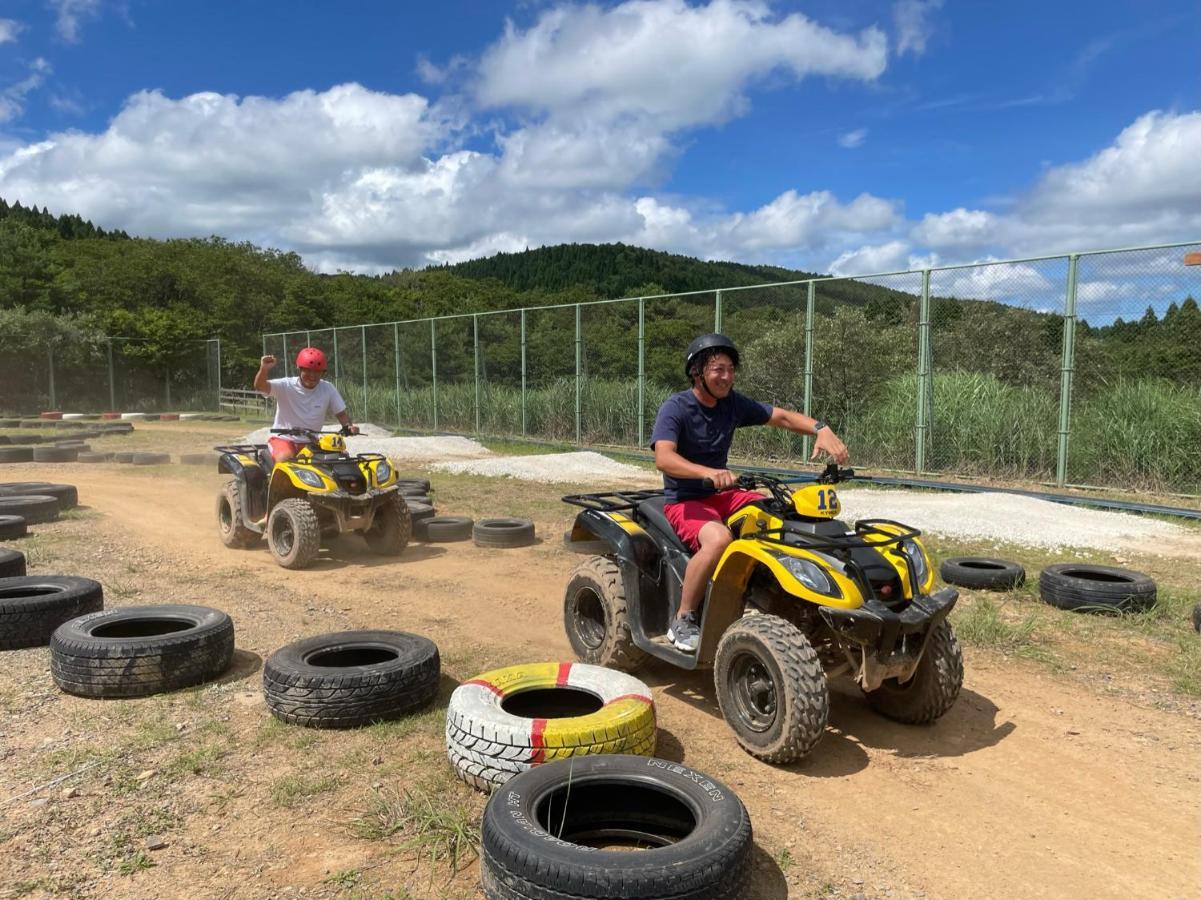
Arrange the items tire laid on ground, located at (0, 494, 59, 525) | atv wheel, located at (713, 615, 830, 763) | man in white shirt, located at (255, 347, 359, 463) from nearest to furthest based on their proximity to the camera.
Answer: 1. atv wheel, located at (713, 615, 830, 763)
2. man in white shirt, located at (255, 347, 359, 463)
3. tire laid on ground, located at (0, 494, 59, 525)

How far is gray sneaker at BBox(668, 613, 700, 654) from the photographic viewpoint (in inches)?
164

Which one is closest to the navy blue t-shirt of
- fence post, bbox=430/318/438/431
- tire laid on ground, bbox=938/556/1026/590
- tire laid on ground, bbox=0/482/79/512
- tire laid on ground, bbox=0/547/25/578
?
tire laid on ground, bbox=938/556/1026/590

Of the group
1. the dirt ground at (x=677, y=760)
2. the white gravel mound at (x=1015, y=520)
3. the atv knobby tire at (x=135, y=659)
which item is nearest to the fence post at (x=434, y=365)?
the white gravel mound at (x=1015, y=520)

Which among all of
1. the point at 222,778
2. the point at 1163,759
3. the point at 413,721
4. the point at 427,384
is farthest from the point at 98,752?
the point at 427,384

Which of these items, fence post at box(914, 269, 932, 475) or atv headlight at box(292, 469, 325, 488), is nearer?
atv headlight at box(292, 469, 325, 488)

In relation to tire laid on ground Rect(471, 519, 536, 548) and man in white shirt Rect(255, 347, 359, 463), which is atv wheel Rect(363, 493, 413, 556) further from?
man in white shirt Rect(255, 347, 359, 463)

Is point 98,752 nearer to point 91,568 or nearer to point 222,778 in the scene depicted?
point 222,778

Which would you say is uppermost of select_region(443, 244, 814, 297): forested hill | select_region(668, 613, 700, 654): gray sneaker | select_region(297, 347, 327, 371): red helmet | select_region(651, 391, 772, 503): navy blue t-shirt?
select_region(443, 244, 814, 297): forested hill

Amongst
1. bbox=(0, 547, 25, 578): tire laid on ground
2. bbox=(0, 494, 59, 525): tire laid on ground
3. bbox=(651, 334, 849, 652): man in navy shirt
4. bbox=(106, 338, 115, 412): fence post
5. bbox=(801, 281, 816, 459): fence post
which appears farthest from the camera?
bbox=(106, 338, 115, 412): fence post

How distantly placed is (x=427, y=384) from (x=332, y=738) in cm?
2050

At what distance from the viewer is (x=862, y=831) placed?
319 centimetres

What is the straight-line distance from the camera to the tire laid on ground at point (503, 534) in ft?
27.2

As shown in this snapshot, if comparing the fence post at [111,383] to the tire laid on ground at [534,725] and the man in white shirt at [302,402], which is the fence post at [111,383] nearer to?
the man in white shirt at [302,402]

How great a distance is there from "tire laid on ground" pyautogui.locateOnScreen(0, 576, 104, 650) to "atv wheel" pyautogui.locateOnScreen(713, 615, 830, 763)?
3.95 meters
